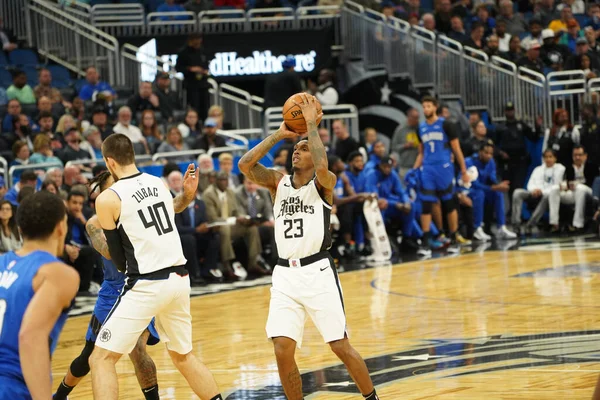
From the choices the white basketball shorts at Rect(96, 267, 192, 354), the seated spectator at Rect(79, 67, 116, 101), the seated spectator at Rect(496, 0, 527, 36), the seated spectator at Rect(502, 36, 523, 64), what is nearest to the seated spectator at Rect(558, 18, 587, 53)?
the seated spectator at Rect(496, 0, 527, 36)

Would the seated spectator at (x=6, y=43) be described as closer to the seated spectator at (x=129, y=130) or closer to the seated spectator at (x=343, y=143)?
the seated spectator at (x=129, y=130)

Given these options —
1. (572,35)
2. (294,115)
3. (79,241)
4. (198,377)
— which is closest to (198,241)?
(79,241)

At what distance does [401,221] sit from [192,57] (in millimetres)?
4828

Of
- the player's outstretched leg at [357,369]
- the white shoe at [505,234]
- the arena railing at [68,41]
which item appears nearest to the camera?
the player's outstretched leg at [357,369]

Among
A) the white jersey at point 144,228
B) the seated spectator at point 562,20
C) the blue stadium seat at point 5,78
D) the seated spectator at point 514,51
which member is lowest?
the white jersey at point 144,228

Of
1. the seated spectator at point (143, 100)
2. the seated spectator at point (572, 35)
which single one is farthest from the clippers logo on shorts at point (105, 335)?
the seated spectator at point (572, 35)

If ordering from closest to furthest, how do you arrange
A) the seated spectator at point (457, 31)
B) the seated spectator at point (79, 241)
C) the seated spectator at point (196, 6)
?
1. the seated spectator at point (79, 241)
2. the seated spectator at point (196, 6)
3. the seated spectator at point (457, 31)

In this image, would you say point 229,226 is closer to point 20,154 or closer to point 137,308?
point 20,154

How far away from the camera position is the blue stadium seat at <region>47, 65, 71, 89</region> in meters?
19.6

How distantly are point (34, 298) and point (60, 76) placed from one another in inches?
618

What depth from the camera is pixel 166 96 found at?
63.6ft

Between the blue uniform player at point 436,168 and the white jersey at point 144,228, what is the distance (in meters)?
10.4

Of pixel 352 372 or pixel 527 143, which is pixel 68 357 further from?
pixel 527 143

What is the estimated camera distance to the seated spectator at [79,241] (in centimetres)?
1397
